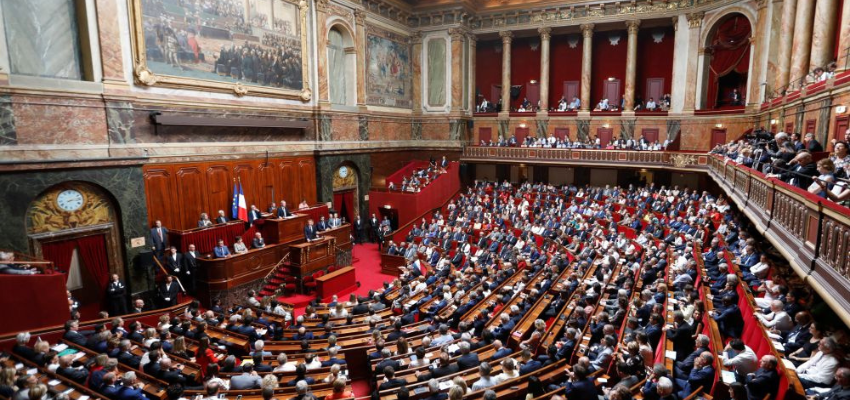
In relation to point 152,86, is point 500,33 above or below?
above

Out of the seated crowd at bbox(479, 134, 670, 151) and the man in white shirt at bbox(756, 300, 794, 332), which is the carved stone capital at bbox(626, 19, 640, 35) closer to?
the seated crowd at bbox(479, 134, 670, 151)

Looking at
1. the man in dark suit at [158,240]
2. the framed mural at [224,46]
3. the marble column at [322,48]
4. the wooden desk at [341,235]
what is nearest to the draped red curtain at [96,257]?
the man in dark suit at [158,240]

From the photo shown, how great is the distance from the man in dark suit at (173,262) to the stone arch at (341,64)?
995 cm

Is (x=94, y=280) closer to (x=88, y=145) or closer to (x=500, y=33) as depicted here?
(x=88, y=145)

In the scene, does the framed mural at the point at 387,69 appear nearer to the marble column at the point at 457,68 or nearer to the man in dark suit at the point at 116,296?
the marble column at the point at 457,68

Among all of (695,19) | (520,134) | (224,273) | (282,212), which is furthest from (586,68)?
(224,273)

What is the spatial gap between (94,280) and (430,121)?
17914 millimetres

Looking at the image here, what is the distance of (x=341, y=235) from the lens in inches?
703

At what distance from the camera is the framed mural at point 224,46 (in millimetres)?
13422

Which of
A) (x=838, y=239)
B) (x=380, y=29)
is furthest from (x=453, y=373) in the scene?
(x=380, y=29)

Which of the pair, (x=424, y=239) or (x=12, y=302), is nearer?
(x=12, y=302)

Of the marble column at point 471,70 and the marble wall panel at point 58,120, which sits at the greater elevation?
the marble column at point 471,70

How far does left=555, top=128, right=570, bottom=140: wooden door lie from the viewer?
1007 inches

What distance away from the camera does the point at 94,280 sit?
12.3m
